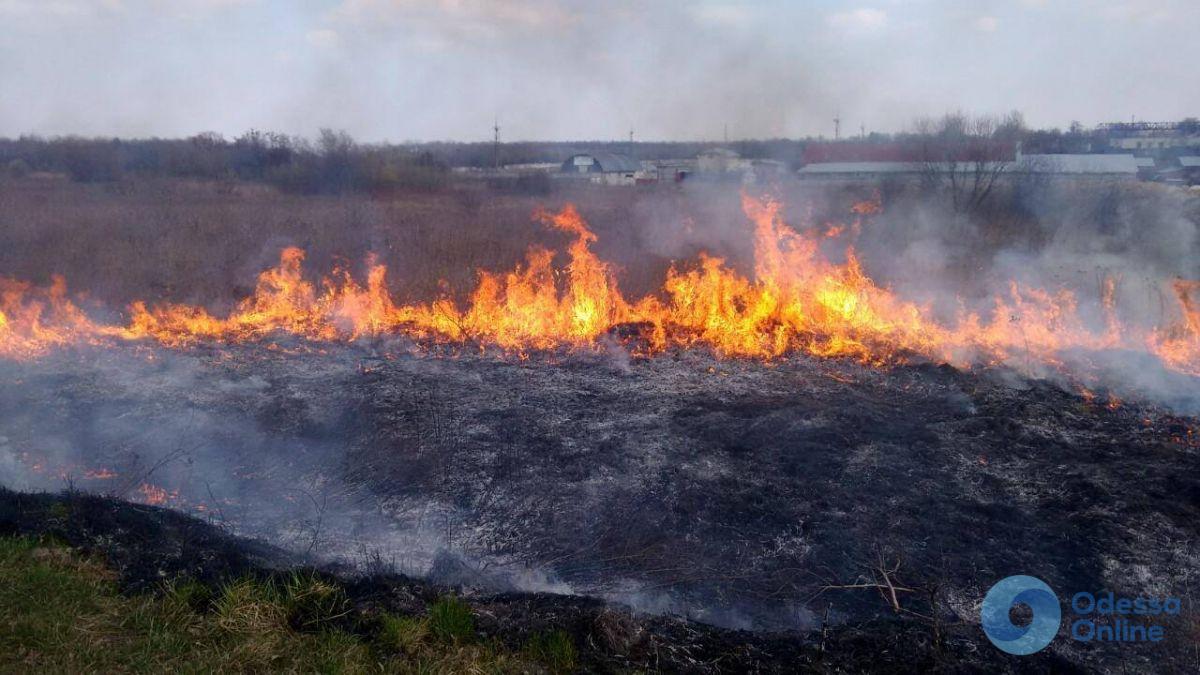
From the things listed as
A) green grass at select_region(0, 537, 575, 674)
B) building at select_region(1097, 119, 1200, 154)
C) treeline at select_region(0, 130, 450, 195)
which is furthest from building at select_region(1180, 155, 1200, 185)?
treeline at select_region(0, 130, 450, 195)

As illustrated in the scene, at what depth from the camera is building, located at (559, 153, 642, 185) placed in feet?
147

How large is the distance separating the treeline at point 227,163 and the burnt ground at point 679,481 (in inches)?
746

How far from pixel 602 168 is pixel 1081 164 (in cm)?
3095

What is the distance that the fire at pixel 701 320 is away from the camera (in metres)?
11.0

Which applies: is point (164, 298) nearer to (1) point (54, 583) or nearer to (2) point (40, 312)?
(2) point (40, 312)

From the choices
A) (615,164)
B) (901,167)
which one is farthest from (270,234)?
(615,164)

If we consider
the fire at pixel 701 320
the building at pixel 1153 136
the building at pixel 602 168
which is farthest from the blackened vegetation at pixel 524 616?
the building at pixel 602 168

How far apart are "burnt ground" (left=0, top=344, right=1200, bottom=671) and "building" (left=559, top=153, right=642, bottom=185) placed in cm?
3410

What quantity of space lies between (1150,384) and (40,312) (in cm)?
1699

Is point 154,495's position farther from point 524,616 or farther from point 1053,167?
point 1053,167

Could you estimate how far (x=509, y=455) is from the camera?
298 inches

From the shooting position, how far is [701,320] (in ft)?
39.5

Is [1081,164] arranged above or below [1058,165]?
above

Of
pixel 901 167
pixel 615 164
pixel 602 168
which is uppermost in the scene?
pixel 615 164
